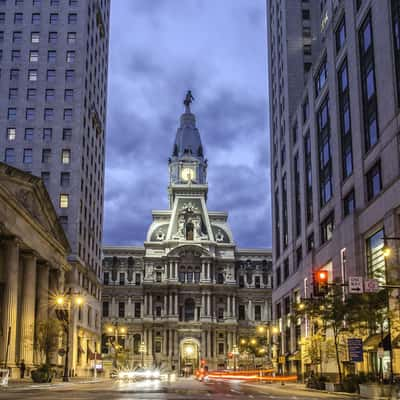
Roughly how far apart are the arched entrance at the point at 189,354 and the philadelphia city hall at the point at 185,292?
23cm

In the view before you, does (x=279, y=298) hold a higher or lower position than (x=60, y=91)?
lower

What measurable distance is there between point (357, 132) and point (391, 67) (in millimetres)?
9193

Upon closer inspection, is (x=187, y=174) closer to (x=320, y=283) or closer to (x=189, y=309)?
(x=189, y=309)

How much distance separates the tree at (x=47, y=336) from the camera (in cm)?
6794

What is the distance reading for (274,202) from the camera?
10681 cm

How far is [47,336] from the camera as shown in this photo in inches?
2687

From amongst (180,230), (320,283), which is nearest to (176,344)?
(180,230)

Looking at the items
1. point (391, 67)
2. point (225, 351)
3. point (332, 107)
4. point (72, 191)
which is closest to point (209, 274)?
point (225, 351)

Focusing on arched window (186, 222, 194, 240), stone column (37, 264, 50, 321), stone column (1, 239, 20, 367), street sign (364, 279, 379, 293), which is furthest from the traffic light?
arched window (186, 222, 194, 240)

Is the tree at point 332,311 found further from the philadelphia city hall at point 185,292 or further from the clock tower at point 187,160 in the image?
the clock tower at point 187,160

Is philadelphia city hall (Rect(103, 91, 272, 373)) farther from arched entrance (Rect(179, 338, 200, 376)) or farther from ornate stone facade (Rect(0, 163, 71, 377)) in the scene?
ornate stone facade (Rect(0, 163, 71, 377))

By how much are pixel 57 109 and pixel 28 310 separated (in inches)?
1408

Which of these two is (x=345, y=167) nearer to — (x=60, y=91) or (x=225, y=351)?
(x=60, y=91)

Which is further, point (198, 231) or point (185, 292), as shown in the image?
point (198, 231)
